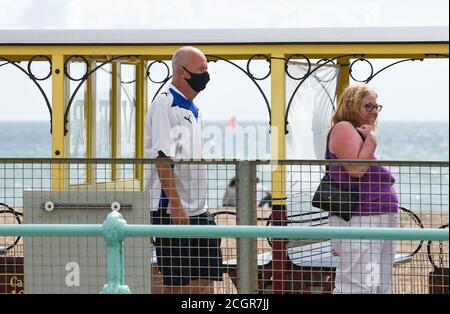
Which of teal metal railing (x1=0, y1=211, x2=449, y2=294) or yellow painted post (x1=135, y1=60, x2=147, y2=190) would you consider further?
yellow painted post (x1=135, y1=60, x2=147, y2=190)

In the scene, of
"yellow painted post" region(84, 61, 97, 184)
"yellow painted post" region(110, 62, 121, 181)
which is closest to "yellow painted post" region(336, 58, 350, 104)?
"yellow painted post" region(110, 62, 121, 181)

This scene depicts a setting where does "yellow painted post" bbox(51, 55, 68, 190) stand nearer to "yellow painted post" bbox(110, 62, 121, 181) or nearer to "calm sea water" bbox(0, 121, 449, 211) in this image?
"calm sea water" bbox(0, 121, 449, 211)

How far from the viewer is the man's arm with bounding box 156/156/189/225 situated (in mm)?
8320

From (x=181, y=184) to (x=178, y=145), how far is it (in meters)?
0.29

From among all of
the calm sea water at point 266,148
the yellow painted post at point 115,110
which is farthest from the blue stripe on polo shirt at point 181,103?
the yellow painted post at point 115,110

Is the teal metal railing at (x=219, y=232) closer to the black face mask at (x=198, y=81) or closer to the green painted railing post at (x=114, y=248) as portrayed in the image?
the green painted railing post at (x=114, y=248)

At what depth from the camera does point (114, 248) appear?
650 centimetres

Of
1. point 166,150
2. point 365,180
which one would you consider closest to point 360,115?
point 365,180

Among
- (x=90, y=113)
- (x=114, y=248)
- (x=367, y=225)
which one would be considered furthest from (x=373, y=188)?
(x=90, y=113)

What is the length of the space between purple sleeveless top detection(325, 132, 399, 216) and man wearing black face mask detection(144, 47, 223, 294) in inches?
33.8

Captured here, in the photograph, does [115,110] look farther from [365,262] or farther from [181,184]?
[365,262]

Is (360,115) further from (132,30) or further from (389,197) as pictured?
(132,30)

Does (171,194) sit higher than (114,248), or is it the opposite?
(171,194)

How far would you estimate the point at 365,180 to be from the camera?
8.09 meters
